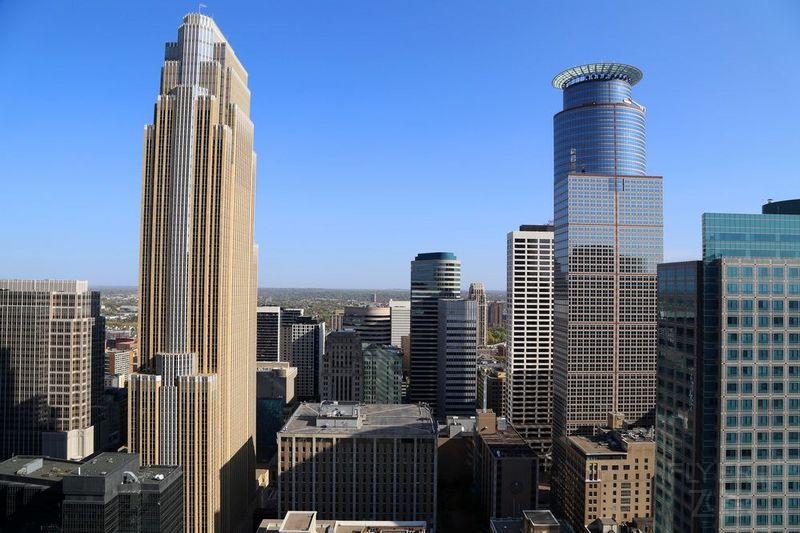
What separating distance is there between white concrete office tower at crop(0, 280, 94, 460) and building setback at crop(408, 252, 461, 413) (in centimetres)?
9444

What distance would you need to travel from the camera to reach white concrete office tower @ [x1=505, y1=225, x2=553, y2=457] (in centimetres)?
15488

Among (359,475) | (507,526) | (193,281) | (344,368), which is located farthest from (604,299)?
(193,281)

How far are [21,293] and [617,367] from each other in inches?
4964

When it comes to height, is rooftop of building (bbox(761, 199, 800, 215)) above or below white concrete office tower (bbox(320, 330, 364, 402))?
above

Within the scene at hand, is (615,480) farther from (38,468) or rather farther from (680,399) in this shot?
(38,468)

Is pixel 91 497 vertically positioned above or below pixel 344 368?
above

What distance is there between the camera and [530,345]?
156m

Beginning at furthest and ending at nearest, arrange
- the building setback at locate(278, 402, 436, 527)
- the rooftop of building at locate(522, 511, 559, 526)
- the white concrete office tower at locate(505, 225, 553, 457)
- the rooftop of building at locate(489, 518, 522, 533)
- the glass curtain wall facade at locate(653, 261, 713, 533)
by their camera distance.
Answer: the white concrete office tower at locate(505, 225, 553, 457) → the building setback at locate(278, 402, 436, 527) → the rooftop of building at locate(489, 518, 522, 533) → the rooftop of building at locate(522, 511, 559, 526) → the glass curtain wall facade at locate(653, 261, 713, 533)

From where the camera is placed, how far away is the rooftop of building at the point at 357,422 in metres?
99.8

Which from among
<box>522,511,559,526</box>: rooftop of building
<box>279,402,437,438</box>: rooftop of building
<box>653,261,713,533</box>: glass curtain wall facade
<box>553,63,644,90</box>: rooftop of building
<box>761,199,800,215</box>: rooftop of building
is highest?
<box>553,63,644,90</box>: rooftop of building

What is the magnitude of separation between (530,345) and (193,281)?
301 ft

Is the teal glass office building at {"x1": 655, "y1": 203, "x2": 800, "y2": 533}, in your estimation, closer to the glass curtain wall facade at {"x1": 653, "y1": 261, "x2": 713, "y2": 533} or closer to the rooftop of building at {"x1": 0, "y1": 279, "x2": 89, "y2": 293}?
the glass curtain wall facade at {"x1": 653, "y1": 261, "x2": 713, "y2": 533}

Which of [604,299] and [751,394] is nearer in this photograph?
[751,394]

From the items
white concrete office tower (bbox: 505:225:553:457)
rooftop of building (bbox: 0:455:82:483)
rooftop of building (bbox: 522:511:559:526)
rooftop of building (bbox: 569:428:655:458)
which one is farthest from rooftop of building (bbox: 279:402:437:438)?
white concrete office tower (bbox: 505:225:553:457)
